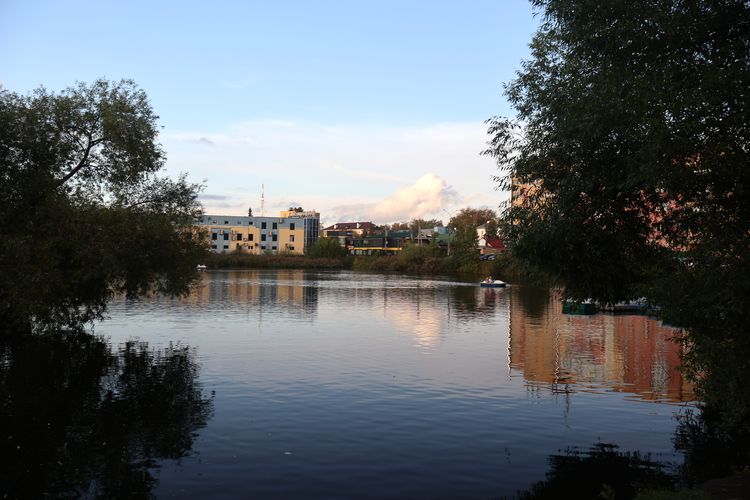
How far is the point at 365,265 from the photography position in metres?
190

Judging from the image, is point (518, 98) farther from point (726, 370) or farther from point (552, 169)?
point (726, 370)

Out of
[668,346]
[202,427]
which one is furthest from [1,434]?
[668,346]

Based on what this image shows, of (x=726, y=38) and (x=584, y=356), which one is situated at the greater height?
(x=726, y=38)

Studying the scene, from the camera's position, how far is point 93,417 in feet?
77.0

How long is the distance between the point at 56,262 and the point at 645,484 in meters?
24.7

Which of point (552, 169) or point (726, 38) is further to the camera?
point (552, 169)

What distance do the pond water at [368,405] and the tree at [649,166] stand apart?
602cm

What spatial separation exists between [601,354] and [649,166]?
29.4 m

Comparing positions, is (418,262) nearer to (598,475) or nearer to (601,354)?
(601,354)

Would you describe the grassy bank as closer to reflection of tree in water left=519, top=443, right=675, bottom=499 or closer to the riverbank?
the riverbank

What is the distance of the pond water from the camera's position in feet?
58.6

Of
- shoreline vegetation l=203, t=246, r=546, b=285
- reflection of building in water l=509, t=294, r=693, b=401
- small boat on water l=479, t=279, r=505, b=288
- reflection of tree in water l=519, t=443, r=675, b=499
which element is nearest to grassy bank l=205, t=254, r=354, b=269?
shoreline vegetation l=203, t=246, r=546, b=285

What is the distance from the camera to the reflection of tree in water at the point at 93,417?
56.8ft

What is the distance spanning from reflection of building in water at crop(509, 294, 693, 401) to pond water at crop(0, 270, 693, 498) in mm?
159
